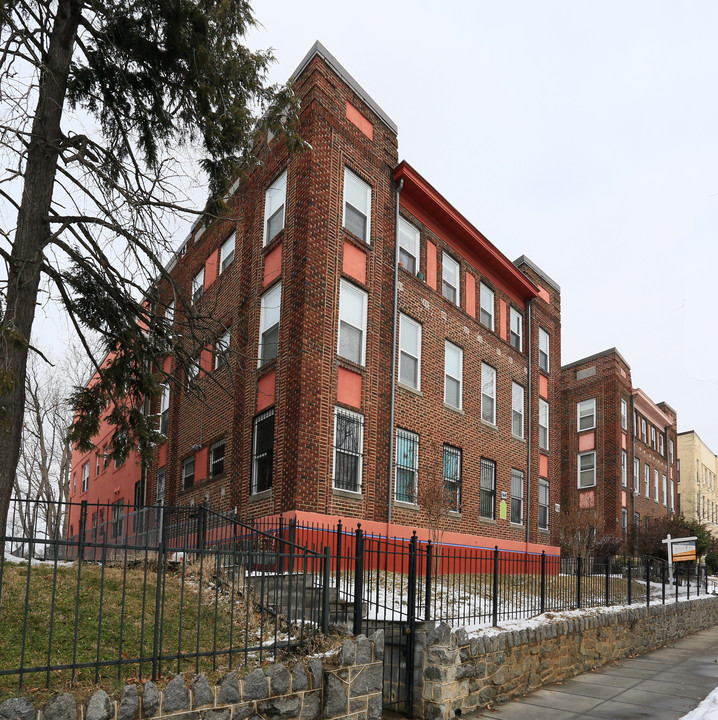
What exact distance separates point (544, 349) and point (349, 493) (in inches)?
545

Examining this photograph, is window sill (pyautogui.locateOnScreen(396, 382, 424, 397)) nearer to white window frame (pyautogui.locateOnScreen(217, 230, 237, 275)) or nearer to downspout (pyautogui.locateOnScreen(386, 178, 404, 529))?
downspout (pyautogui.locateOnScreen(386, 178, 404, 529))

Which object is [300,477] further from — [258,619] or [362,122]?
[362,122]

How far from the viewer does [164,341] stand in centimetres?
1130

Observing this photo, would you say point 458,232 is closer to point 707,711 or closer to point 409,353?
point 409,353

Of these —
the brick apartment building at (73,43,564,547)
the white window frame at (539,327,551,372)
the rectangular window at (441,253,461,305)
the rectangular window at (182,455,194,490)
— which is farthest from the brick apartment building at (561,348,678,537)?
the rectangular window at (182,455,194,490)

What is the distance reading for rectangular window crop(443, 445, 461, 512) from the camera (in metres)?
19.6

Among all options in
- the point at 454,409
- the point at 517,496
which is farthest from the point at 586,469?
the point at 454,409

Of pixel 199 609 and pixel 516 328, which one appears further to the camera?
pixel 516 328

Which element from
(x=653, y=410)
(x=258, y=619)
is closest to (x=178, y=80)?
(x=258, y=619)

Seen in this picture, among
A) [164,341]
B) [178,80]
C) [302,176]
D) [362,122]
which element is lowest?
[164,341]

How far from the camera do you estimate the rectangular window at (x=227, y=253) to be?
68.7ft

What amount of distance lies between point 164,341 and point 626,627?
11.5 m

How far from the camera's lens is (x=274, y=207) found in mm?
18188

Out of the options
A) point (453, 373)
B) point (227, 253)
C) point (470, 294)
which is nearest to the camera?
point (453, 373)
